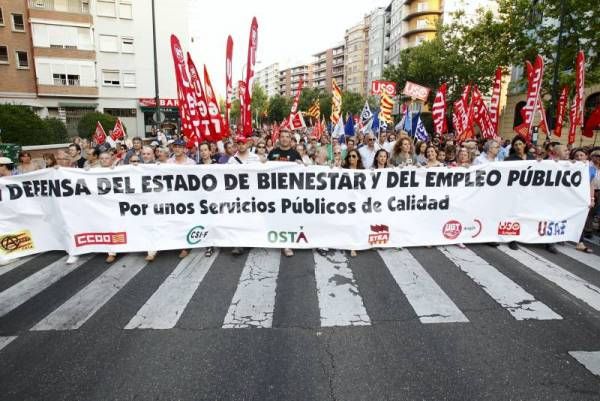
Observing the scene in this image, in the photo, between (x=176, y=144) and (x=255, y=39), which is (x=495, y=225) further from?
(x=255, y=39)

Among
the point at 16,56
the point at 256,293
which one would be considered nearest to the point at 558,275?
the point at 256,293

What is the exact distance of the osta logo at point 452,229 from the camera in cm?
627

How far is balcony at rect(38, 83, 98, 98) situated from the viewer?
33.8 metres

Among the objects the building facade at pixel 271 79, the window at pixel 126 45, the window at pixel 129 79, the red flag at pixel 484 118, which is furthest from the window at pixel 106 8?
the building facade at pixel 271 79

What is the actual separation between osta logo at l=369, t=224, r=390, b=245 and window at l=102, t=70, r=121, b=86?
37535 millimetres

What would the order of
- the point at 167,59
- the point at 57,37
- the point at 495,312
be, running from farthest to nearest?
the point at 167,59
the point at 57,37
the point at 495,312

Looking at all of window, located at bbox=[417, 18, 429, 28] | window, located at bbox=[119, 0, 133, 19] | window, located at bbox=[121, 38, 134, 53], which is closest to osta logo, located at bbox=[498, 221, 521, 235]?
window, located at bbox=[121, 38, 134, 53]

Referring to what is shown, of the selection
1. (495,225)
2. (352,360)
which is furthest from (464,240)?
(352,360)

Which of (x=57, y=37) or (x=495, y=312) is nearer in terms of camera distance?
(x=495, y=312)

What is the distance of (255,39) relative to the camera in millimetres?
8602

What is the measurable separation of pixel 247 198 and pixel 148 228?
160cm

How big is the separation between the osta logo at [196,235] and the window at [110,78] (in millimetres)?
36264

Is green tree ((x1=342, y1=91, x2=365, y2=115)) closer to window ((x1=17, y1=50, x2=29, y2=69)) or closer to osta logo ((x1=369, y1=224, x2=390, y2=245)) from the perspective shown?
window ((x1=17, y1=50, x2=29, y2=69))

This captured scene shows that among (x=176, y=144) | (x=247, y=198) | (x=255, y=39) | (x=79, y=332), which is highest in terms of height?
(x=255, y=39)
